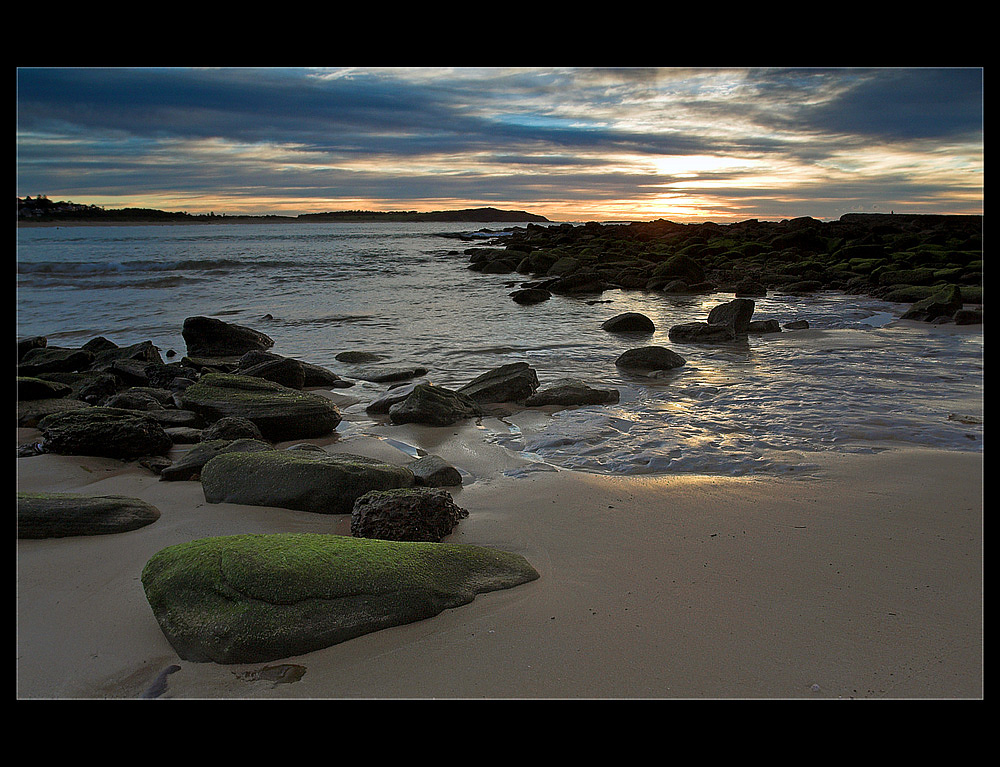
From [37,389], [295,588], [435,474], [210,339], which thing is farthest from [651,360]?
[37,389]

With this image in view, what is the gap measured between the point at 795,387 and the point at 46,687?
241 inches

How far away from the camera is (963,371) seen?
6.65 meters

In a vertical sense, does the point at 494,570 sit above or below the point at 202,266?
below

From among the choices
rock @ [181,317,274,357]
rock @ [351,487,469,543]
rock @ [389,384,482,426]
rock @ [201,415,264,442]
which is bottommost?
rock @ [351,487,469,543]

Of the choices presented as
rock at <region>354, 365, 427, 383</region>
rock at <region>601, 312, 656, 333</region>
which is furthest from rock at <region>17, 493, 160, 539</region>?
rock at <region>601, 312, 656, 333</region>

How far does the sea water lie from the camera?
4660mm

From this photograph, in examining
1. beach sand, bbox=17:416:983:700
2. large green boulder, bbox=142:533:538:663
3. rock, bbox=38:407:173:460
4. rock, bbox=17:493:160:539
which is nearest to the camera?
beach sand, bbox=17:416:983:700

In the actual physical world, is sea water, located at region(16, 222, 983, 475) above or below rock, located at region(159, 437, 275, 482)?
above

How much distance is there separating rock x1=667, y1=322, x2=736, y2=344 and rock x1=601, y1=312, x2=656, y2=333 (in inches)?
42.8

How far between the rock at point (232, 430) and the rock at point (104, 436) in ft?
0.95

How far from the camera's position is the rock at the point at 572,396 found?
19.4 feet

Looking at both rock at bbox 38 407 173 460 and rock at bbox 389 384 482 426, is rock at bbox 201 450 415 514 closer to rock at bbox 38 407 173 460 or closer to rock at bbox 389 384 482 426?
rock at bbox 38 407 173 460

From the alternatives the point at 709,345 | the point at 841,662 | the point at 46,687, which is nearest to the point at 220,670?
the point at 46,687

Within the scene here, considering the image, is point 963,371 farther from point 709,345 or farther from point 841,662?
point 841,662
